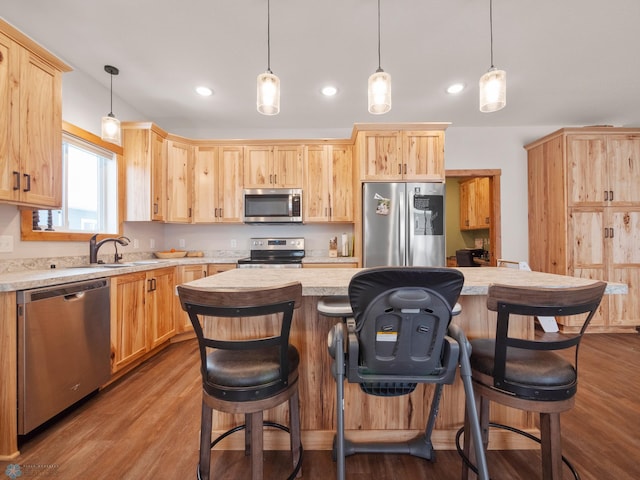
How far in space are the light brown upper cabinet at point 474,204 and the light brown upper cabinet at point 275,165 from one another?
12.0ft

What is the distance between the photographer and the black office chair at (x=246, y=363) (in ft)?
3.28

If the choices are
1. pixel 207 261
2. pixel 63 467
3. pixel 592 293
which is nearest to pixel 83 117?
pixel 207 261

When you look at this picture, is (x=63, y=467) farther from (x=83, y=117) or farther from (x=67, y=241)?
(x=83, y=117)

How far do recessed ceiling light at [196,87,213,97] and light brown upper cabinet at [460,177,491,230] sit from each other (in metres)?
4.76

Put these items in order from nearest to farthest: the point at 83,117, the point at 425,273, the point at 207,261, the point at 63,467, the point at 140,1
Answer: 1. the point at 425,273
2. the point at 63,467
3. the point at 140,1
4. the point at 83,117
5. the point at 207,261

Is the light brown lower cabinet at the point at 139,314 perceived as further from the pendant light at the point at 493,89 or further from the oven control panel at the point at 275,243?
the pendant light at the point at 493,89

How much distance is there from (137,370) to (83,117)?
2.45 metres

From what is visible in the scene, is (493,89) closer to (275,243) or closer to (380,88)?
(380,88)

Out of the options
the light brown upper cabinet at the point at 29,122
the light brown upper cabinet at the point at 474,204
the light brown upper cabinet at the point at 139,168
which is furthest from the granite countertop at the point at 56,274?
the light brown upper cabinet at the point at 474,204

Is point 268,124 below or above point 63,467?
above

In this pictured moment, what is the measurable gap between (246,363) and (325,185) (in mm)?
2924

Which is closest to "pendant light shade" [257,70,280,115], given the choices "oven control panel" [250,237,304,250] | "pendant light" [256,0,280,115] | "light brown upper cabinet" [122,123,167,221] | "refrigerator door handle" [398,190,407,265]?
"pendant light" [256,0,280,115]

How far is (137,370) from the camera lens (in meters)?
2.59

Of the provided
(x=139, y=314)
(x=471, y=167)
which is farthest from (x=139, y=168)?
(x=471, y=167)
